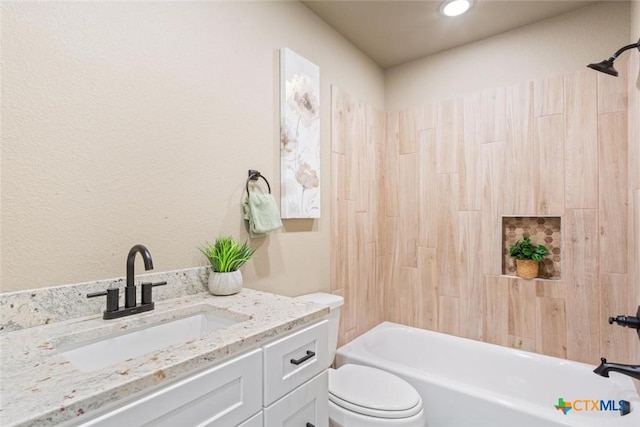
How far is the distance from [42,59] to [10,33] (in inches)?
3.3

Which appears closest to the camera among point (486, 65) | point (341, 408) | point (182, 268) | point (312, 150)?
point (182, 268)

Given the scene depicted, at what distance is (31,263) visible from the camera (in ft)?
3.01

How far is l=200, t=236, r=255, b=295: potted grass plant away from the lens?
1269 mm

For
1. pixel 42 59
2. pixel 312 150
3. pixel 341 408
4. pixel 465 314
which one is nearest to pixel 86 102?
pixel 42 59

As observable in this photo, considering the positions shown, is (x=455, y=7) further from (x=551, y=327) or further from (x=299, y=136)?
(x=551, y=327)

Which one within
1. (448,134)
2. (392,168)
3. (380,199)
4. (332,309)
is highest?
(448,134)

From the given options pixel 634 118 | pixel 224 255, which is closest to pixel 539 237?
pixel 634 118

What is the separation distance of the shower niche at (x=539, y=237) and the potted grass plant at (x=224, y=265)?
1.90 meters

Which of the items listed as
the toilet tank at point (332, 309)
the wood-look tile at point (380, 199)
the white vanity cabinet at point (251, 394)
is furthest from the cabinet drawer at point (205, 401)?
the wood-look tile at point (380, 199)

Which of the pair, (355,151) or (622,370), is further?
(355,151)

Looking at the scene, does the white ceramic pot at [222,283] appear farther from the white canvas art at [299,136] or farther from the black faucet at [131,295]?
the white canvas art at [299,136]

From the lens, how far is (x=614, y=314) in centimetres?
183

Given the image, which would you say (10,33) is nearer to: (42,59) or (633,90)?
(42,59)

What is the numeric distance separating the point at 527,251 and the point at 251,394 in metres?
2.04
